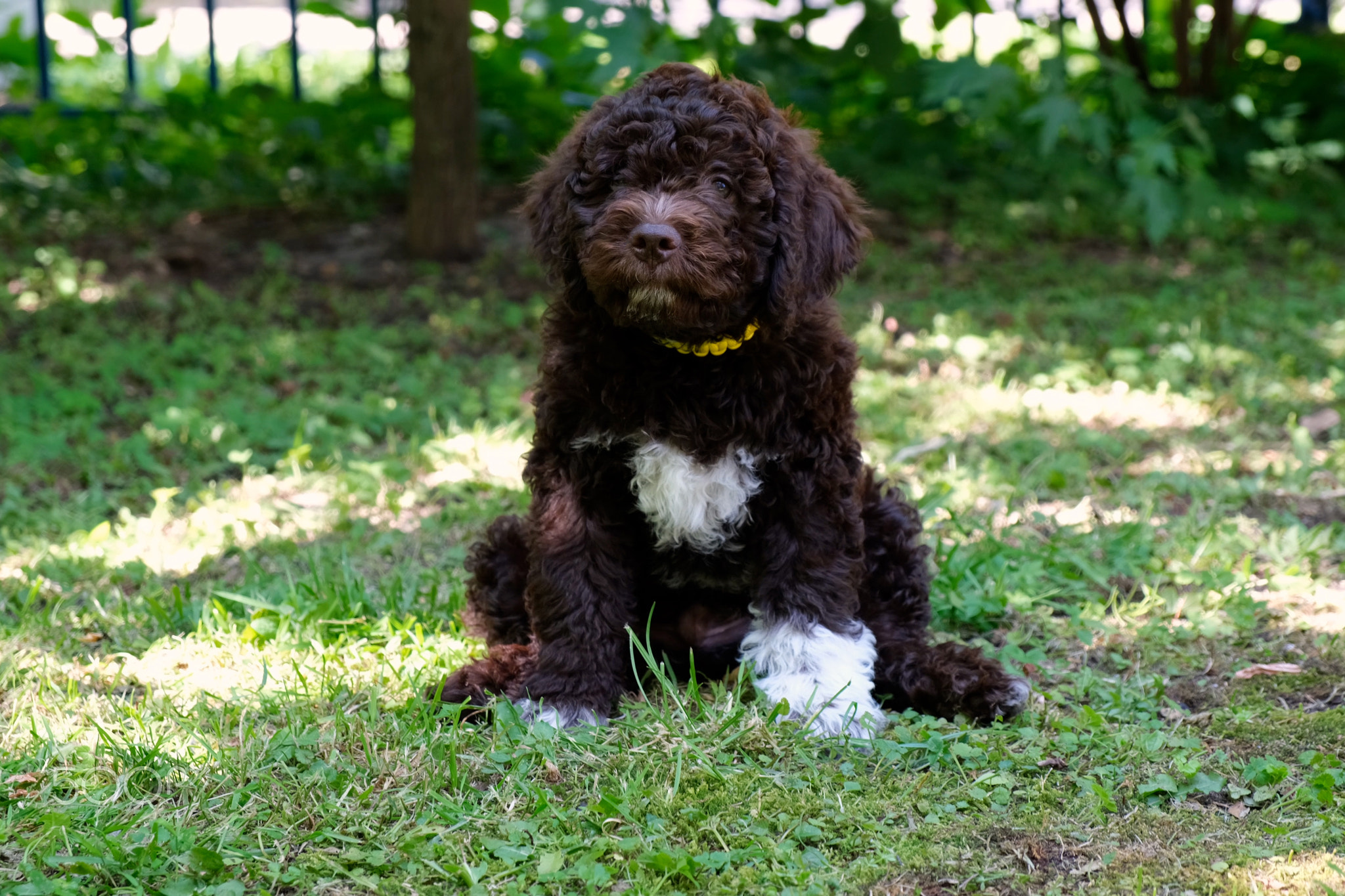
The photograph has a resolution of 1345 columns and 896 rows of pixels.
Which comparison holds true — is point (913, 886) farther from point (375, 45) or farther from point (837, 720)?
point (375, 45)

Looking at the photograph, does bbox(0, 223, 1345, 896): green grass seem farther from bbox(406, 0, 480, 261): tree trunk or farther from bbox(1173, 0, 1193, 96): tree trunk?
bbox(1173, 0, 1193, 96): tree trunk

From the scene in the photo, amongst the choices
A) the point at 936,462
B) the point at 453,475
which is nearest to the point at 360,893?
the point at 453,475

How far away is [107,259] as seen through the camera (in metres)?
7.26

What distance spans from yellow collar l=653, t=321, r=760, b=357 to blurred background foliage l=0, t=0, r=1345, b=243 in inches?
185

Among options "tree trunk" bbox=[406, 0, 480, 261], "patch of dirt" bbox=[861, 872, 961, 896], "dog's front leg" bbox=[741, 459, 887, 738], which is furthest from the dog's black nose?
"tree trunk" bbox=[406, 0, 480, 261]

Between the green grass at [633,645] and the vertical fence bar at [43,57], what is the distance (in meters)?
2.14

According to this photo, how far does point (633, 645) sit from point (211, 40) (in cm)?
727

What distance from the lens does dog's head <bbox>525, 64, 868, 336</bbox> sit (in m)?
2.70

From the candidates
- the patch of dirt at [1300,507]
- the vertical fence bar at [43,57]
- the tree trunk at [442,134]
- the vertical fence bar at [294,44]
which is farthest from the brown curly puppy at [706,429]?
the vertical fence bar at [43,57]

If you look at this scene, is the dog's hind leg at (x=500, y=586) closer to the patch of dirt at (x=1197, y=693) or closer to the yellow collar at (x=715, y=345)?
the yellow collar at (x=715, y=345)

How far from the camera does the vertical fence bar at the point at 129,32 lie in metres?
8.47

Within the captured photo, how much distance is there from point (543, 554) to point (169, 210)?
6.00m

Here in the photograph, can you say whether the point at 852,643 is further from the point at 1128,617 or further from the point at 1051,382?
the point at 1051,382

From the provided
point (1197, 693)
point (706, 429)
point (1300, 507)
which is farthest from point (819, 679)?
point (1300, 507)
